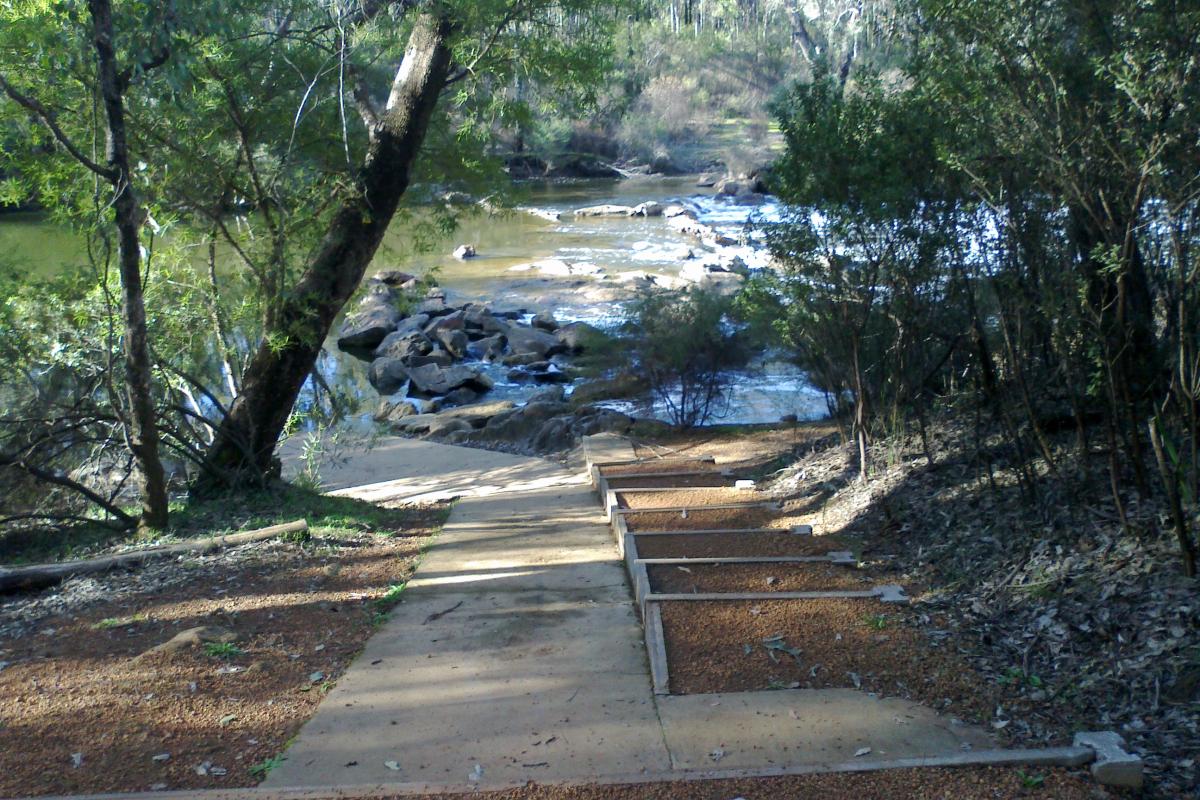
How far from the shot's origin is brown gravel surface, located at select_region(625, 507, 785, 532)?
833cm

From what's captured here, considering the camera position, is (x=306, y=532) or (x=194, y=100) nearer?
(x=306, y=532)

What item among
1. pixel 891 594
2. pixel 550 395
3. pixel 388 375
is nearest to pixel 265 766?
pixel 891 594

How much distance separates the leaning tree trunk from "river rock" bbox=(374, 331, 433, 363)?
15614mm

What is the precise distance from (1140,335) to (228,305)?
899 centimetres

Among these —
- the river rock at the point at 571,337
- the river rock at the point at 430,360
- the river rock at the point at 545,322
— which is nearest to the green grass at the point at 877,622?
the river rock at the point at 571,337

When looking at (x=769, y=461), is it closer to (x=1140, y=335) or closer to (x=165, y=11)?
(x=1140, y=335)

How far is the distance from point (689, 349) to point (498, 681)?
492 inches

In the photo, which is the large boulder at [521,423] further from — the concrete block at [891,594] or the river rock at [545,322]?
the concrete block at [891,594]

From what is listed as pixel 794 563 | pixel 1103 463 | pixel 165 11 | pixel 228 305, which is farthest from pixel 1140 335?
pixel 228 305

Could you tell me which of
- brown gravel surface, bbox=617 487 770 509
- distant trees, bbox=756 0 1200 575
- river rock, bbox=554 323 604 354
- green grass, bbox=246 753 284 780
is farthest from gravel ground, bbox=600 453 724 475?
river rock, bbox=554 323 604 354

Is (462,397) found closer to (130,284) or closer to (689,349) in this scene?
(689,349)

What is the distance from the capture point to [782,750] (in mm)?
4301

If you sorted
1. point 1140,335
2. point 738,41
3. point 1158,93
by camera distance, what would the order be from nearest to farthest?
point 1158,93 → point 1140,335 → point 738,41

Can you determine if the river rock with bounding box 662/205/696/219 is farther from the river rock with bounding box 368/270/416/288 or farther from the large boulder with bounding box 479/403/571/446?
the large boulder with bounding box 479/403/571/446
